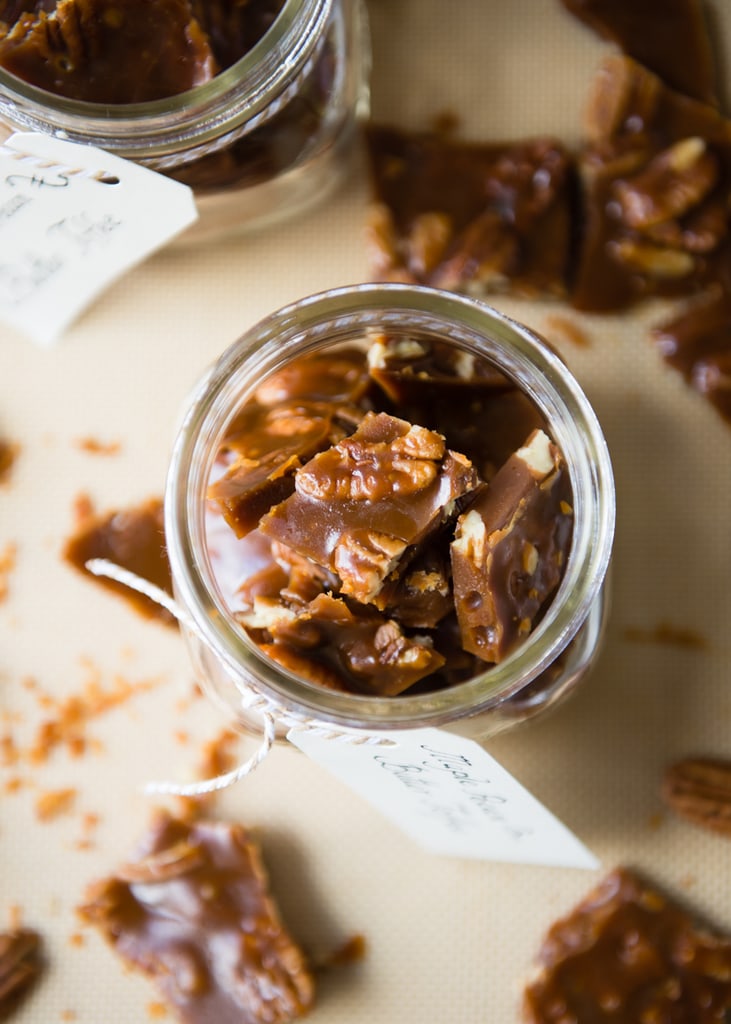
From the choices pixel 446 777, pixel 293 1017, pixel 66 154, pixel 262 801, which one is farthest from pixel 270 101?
pixel 293 1017

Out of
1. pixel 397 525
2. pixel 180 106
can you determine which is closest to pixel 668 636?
pixel 397 525

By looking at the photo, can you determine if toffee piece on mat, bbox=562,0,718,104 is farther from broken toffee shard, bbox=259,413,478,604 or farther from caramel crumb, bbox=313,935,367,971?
caramel crumb, bbox=313,935,367,971

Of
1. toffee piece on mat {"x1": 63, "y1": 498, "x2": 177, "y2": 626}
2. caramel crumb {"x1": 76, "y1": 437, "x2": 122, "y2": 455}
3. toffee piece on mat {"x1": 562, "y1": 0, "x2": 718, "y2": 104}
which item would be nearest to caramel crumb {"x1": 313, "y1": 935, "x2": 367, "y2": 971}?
toffee piece on mat {"x1": 63, "y1": 498, "x2": 177, "y2": 626}

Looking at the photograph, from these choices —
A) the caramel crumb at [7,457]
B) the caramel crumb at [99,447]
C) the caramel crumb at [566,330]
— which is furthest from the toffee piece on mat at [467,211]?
the caramel crumb at [7,457]

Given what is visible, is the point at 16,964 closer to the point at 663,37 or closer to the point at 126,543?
the point at 126,543

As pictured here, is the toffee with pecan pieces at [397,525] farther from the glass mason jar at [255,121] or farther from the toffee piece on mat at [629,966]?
the toffee piece on mat at [629,966]
